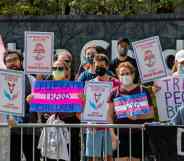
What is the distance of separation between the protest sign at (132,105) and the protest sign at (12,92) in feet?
4.30

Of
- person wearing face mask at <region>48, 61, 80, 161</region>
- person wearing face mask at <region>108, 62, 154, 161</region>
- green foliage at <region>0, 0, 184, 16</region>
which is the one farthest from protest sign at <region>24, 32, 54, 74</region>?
green foliage at <region>0, 0, 184, 16</region>

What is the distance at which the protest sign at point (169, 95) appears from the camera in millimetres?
10945

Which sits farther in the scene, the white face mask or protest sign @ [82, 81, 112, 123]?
the white face mask

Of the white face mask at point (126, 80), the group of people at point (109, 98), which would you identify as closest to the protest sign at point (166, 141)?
the group of people at point (109, 98)

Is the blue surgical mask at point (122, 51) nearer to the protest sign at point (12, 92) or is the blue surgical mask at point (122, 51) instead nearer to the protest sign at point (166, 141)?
the protest sign at point (12, 92)

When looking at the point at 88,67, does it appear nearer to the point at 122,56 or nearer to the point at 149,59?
the point at 122,56

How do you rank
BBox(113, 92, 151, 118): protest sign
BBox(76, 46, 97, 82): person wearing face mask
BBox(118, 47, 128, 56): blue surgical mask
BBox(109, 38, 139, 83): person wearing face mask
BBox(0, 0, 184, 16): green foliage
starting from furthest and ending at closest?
BBox(0, 0, 184, 16): green foliage, BBox(118, 47, 128, 56): blue surgical mask, BBox(109, 38, 139, 83): person wearing face mask, BBox(76, 46, 97, 82): person wearing face mask, BBox(113, 92, 151, 118): protest sign

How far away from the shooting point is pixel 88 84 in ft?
34.7

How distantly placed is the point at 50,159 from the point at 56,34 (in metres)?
2.80

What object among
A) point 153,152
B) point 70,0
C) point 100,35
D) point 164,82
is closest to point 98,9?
point 70,0

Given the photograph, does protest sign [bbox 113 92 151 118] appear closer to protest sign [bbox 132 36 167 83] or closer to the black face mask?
the black face mask

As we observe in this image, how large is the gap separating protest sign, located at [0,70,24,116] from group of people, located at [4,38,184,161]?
357 mm

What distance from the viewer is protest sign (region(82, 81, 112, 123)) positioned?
34.6 feet

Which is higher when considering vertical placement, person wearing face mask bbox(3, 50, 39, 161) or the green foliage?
the green foliage
